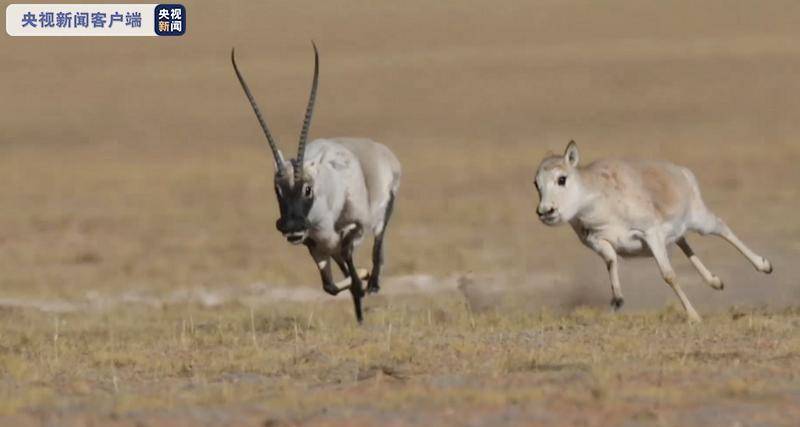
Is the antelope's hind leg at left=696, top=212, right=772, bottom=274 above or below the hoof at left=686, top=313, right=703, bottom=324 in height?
above

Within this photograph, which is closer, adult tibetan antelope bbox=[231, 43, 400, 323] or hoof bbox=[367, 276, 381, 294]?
adult tibetan antelope bbox=[231, 43, 400, 323]

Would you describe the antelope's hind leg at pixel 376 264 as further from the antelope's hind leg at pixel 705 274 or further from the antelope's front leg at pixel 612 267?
the antelope's hind leg at pixel 705 274

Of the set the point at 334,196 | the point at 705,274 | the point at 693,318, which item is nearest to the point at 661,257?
the point at 693,318

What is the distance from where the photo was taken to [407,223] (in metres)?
28.0

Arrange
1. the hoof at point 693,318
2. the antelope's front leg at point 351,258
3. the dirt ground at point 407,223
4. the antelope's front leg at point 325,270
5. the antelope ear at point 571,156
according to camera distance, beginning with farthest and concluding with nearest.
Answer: the antelope's front leg at point 325,270 < the antelope's front leg at point 351,258 < the antelope ear at point 571,156 < the hoof at point 693,318 < the dirt ground at point 407,223

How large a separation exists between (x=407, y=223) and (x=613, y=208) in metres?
12.9

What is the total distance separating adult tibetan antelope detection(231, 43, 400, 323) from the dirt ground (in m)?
0.61

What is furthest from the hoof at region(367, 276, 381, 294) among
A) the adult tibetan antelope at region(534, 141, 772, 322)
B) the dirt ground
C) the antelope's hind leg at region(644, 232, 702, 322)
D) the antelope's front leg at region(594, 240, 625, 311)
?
the antelope's hind leg at region(644, 232, 702, 322)

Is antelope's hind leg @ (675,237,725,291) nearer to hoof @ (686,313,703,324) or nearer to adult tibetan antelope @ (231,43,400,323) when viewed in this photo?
hoof @ (686,313,703,324)

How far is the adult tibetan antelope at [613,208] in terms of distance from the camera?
15172 mm

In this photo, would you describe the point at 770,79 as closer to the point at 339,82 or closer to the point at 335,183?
the point at 339,82

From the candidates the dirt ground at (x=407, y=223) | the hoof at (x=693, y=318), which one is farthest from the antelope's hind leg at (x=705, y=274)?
the hoof at (x=693, y=318)

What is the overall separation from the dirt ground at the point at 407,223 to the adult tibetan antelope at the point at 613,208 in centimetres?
57

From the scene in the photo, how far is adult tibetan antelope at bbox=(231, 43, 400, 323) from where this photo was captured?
1469cm
